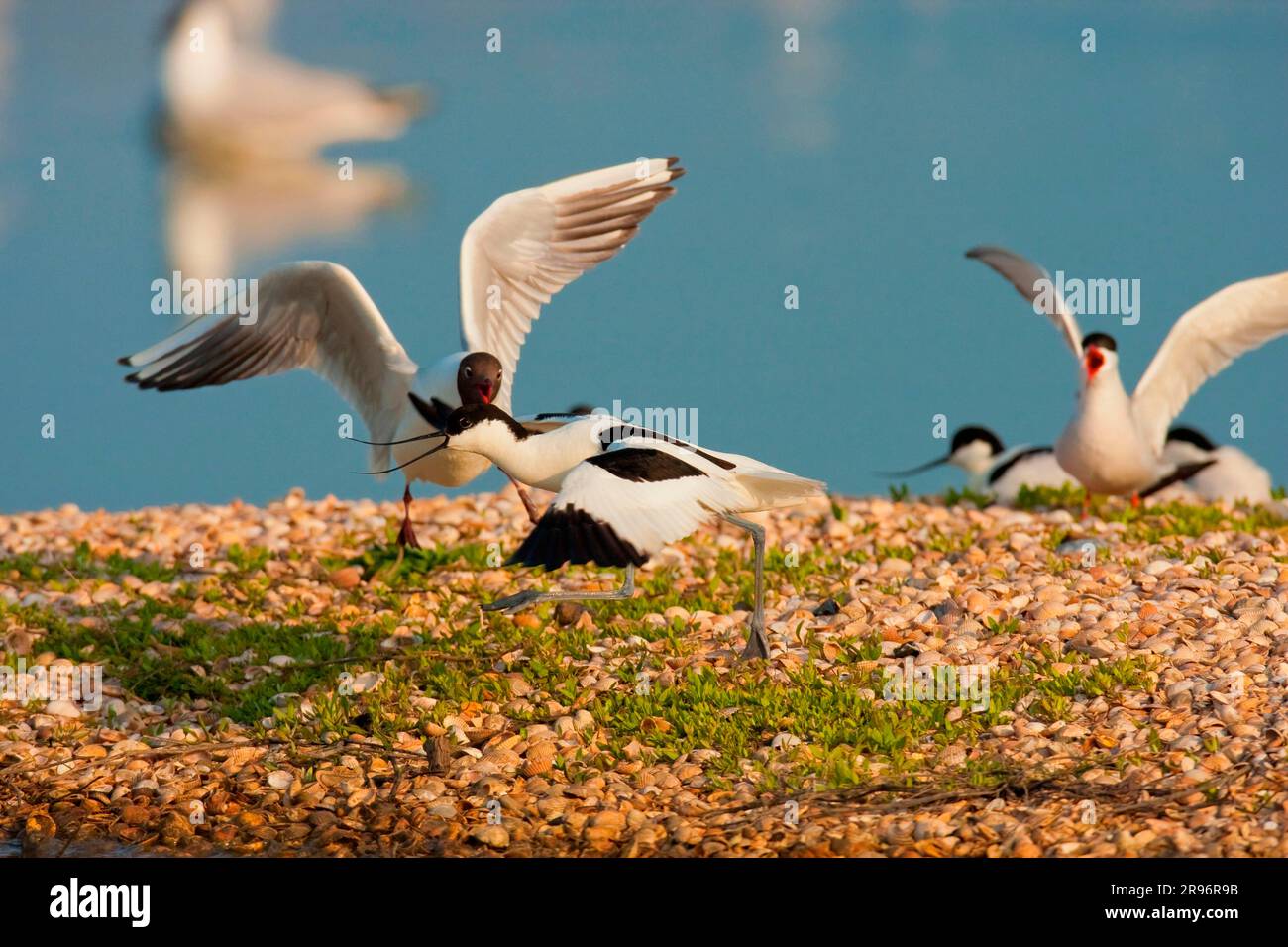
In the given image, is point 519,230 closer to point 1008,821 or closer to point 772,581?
point 772,581

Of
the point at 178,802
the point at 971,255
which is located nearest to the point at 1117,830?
the point at 178,802

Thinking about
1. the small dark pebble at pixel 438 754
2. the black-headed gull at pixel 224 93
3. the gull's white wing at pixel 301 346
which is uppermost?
the black-headed gull at pixel 224 93

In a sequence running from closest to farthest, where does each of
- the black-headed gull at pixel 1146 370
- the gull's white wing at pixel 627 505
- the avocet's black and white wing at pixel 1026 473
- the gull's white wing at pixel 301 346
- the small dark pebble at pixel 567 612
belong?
the gull's white wing at pixel 627 505 < the small dark pebble at pixel 567 612 < the gull's white wing at pixel 301 346 < the black-headed gull at pixel 1146 370 < the avocet's black and white wing at pixel 1026 473

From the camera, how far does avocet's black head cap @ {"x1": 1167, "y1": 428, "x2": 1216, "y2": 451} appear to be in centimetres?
1254

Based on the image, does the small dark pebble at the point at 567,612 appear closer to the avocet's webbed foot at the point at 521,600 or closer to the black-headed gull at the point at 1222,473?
the avocet's webbed foot at the point at 521,600

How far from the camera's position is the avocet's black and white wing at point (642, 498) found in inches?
201

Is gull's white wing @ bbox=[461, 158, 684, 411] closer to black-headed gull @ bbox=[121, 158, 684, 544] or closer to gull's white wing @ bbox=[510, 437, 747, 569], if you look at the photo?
black-headed gull @ bbox=[121, 158, 684, 544]

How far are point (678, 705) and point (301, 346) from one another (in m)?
3.80

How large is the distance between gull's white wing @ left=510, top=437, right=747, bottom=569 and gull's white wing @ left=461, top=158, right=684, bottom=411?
9.27 feet

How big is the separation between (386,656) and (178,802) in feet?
4.22

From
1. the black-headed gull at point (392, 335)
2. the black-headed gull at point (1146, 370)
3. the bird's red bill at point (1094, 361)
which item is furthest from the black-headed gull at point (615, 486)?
the bird's red bill at point (1094, 361)

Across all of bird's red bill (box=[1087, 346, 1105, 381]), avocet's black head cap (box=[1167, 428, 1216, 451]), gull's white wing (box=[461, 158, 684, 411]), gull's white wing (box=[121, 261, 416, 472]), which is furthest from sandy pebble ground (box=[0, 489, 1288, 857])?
avocet's black head cap (box=[1167, 428, 1216, 451])

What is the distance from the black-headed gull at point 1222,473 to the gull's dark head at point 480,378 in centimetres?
617

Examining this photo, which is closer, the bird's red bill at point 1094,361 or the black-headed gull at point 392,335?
the black-headed gull at point 392,335
